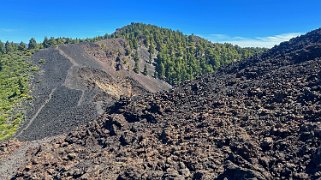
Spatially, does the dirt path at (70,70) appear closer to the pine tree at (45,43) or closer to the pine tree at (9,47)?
the pine tree at (45,43)

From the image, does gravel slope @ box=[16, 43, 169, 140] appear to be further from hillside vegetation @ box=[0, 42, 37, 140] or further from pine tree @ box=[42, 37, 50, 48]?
pine tree @ box=[42, 37, 50, 48]

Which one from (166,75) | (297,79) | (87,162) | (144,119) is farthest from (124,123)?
(166,75)

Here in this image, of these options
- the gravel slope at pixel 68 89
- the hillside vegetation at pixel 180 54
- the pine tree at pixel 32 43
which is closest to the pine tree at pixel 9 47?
the pine tree at pixel 32 43

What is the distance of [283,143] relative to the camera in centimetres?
3052

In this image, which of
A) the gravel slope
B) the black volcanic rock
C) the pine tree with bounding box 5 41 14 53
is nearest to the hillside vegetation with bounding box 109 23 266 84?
the gravel slope

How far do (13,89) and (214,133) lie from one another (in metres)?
55.9

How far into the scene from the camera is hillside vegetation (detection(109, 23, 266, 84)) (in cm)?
12106

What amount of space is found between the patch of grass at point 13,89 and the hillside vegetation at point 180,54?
38936 millimetres

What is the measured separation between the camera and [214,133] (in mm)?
35156

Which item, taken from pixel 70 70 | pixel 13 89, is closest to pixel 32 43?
pixel 70 70

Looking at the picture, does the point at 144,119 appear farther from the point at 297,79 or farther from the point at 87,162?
the point at 297,79

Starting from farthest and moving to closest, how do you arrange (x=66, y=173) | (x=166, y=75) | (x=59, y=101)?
(x=166, y=75) < (x=59, y=101) < (x=66, y=173)

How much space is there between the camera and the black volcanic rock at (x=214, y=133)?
29.8m

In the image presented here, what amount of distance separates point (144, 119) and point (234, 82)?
11364mm
